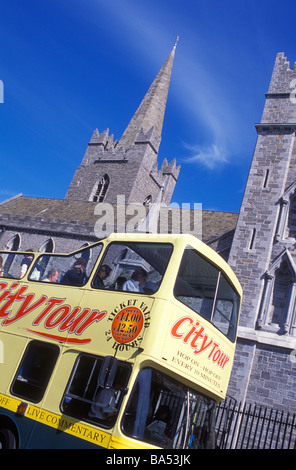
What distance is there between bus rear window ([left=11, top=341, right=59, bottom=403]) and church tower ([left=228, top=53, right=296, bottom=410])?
8.23 m

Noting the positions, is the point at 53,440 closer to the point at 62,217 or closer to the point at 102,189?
the point at 62,217

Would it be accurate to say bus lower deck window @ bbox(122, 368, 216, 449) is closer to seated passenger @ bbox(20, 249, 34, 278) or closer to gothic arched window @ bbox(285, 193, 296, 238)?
seated passenger @ bbox(20, 249, 34, 278)

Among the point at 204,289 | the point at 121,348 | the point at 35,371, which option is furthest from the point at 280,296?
the point at 35,371

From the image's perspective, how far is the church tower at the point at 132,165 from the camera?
119 ft

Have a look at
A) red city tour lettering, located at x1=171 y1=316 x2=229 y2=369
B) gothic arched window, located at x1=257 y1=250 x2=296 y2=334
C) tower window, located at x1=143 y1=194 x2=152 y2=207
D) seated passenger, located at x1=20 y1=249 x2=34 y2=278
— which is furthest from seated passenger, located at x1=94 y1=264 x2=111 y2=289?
tower window, located at x1=143 y1=194 x2=152 y2=207

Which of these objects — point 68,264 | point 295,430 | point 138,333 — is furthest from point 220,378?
point 295,430

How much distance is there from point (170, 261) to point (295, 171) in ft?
36.0

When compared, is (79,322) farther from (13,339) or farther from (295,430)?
(295,430)

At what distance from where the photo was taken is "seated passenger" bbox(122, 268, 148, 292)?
6.09 metres

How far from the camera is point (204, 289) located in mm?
6598

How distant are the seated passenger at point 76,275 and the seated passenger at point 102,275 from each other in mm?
291

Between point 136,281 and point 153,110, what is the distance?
3881 cm

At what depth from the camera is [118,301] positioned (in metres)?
5.95
